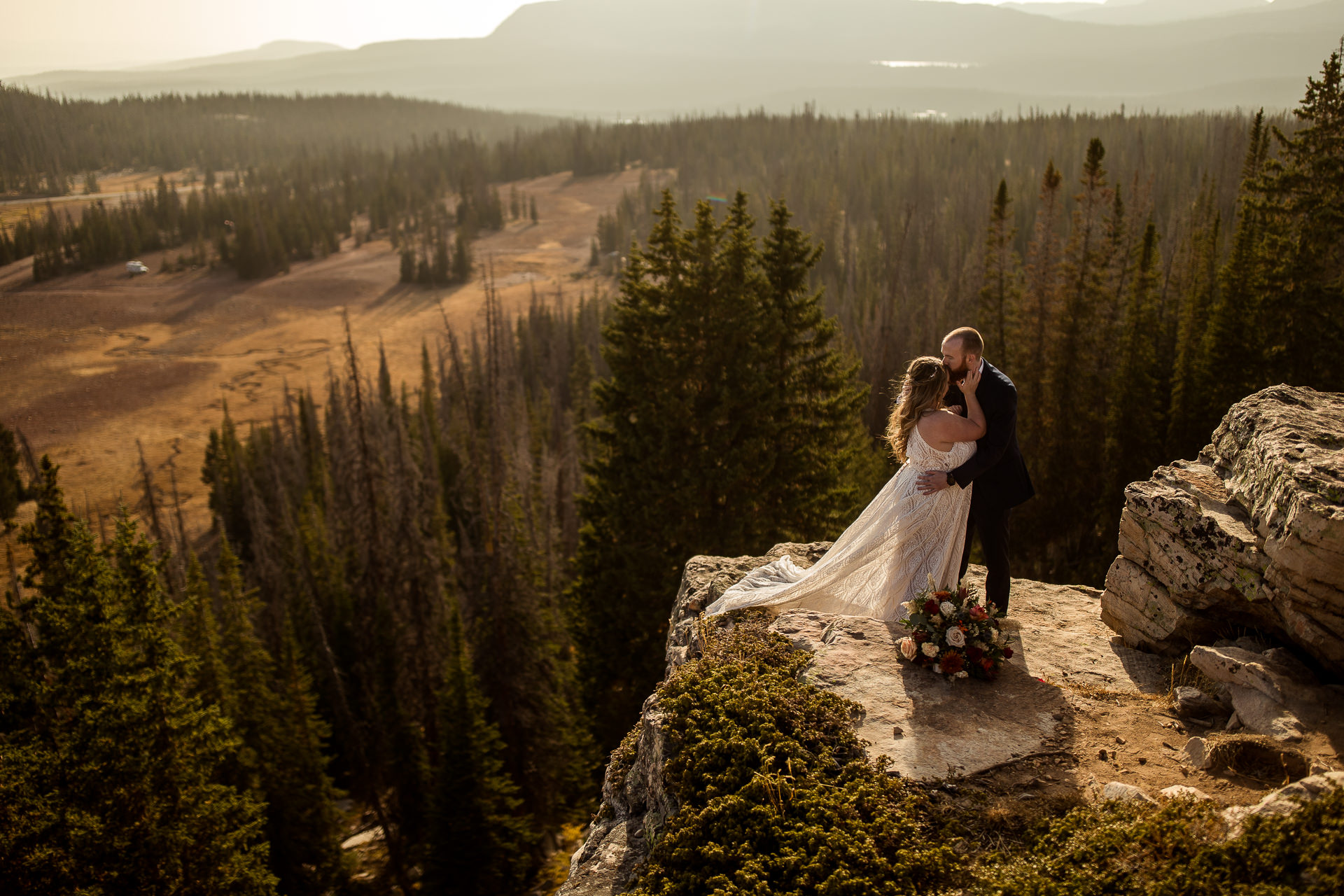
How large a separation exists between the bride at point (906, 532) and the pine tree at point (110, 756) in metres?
14.3

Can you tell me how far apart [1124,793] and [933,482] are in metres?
3.35

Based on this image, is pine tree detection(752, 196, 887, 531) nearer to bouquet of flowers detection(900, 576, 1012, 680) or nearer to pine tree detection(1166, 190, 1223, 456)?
pine tree detection(1166, 190, 1223, 456)

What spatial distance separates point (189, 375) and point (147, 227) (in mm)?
45684

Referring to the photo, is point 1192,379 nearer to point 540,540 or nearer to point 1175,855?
point 540,540

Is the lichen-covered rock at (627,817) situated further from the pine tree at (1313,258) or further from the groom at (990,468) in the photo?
the pine tree at (1313,258)

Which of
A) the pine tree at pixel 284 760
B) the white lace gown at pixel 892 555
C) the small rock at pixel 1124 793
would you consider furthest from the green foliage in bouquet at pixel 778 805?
the pine tree at pixel 284 760

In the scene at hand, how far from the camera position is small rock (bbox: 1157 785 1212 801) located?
5.46 m

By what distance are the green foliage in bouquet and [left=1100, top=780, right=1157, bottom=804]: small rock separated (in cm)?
127

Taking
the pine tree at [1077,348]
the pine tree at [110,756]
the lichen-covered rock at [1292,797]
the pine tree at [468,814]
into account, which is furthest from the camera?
the pine tree at [1077,348]

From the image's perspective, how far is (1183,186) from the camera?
298 ft

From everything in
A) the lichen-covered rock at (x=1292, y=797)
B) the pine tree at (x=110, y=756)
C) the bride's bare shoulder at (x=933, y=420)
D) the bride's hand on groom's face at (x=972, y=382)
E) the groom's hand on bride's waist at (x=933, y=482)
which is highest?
the bride's hand on groom's face at (x=972, y=382)

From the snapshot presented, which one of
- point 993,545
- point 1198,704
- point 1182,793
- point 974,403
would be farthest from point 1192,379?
point 1182,793

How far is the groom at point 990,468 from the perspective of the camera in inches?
314

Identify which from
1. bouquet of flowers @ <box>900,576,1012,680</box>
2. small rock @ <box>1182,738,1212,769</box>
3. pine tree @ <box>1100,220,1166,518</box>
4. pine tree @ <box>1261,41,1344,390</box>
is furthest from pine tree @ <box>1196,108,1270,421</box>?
small rock @ <box>1182,738,1212,769</box>
